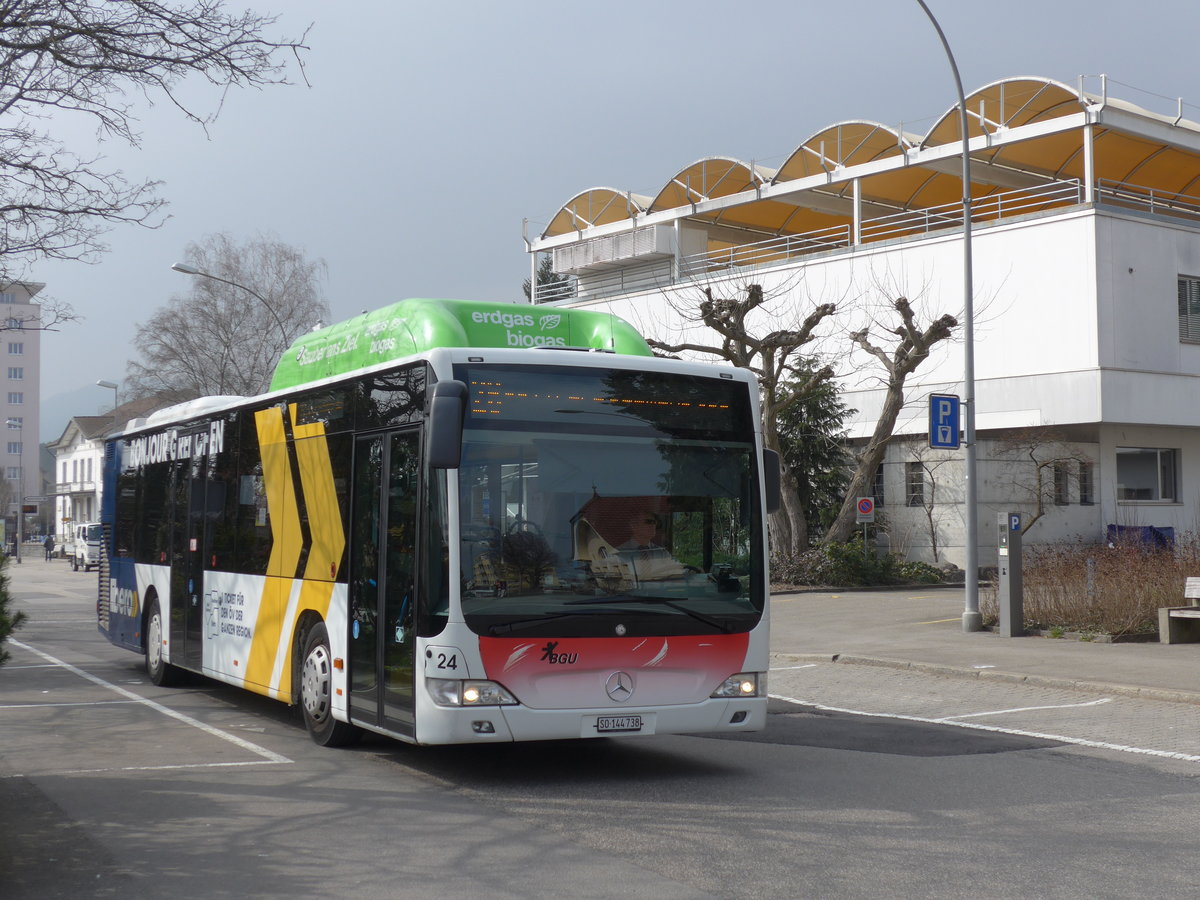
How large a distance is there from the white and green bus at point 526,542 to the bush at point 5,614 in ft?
7.48

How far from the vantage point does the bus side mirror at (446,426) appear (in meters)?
8.00

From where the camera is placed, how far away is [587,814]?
25.3ft

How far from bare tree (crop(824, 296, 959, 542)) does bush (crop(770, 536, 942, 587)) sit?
2.24ft

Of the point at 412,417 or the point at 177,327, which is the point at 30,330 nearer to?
the point at 412,417

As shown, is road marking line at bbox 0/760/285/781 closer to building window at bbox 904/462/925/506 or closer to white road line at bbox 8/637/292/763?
white road line at bbox 8/637/292/763

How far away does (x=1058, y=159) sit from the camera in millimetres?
40375

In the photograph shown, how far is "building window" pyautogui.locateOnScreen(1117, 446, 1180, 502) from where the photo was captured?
3722 cm

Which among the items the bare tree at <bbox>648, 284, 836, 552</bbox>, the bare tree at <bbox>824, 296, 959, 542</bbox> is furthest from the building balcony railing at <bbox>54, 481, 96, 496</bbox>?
the bare tree at <bbox>824, 296, 959, 542</bbox>

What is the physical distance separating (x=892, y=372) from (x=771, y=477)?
20727 millimetres

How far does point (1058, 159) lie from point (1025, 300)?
680cm

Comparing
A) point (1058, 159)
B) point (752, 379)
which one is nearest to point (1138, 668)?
point (752, 379)

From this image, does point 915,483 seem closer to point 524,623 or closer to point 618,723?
point 618,723

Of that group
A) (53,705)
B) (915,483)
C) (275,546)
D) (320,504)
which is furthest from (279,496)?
(915,483)

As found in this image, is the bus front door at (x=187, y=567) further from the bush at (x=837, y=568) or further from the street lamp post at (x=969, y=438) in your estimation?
the bush at (x=837, y=568)
